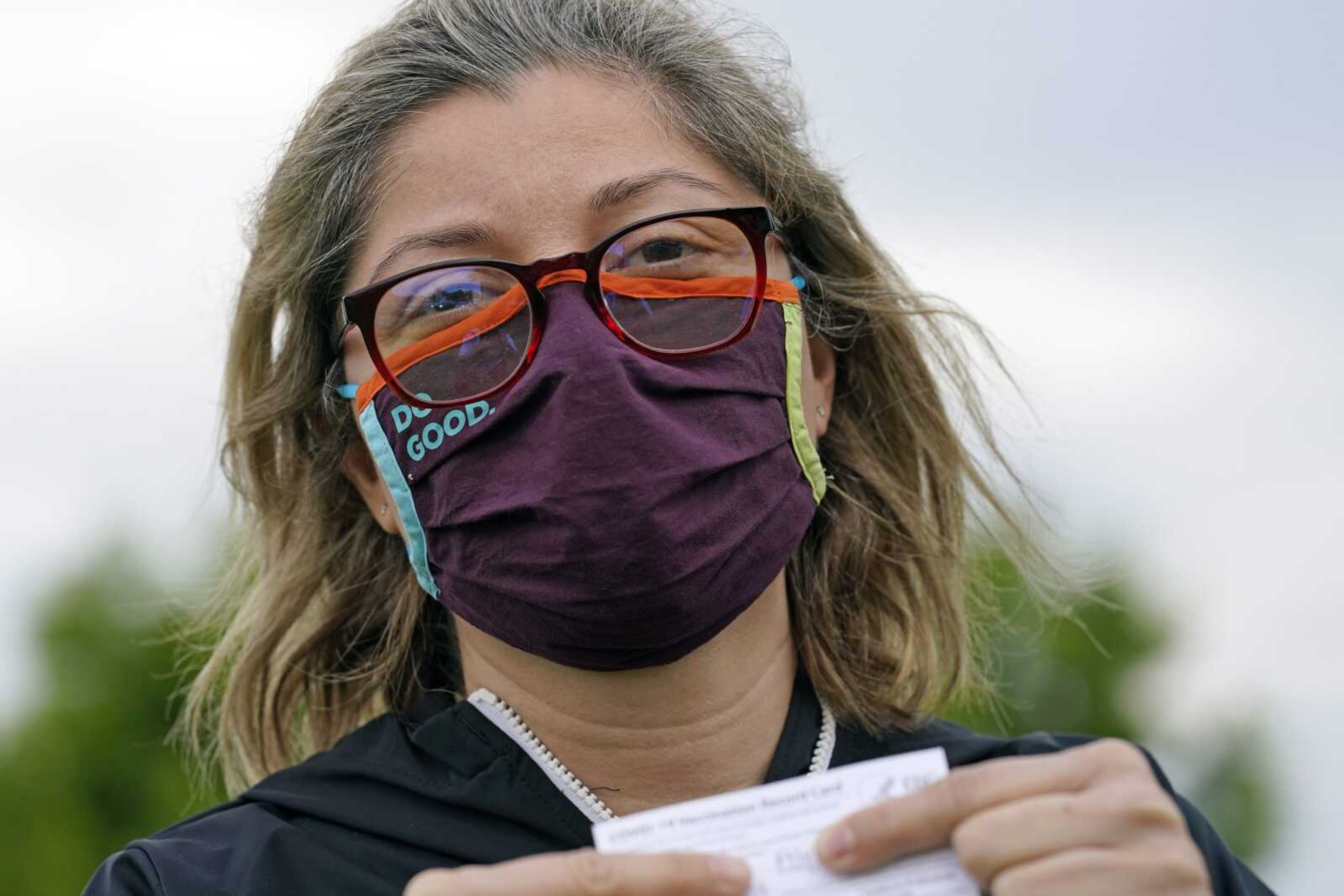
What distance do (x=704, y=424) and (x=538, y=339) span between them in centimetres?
34

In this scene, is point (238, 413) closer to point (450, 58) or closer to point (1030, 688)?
point (450, 58)

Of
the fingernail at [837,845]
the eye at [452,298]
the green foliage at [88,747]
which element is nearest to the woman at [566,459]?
the eye at [452,298]

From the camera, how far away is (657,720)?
2596 mm

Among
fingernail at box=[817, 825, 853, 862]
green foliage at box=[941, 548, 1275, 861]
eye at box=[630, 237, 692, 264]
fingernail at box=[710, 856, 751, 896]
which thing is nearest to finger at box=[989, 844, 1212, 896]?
fingernail at box=[817, 825, 853, 862]

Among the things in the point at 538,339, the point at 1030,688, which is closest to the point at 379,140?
the point at 538,339

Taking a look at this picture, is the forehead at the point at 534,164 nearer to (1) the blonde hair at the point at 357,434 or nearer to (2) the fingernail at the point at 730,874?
(1) the blonde hair at the point at 357,434

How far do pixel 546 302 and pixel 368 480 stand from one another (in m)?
0.87

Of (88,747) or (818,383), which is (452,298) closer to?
(818,383)

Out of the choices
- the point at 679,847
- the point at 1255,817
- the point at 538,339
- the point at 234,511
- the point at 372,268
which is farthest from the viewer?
the point at 1255,817

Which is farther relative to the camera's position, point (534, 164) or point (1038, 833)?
point (534, 164)

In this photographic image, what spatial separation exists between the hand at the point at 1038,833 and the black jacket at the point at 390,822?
38.5 inches

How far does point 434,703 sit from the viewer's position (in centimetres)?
296

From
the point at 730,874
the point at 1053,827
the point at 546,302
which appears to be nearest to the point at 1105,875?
the point at 1053,827

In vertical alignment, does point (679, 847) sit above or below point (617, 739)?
above
